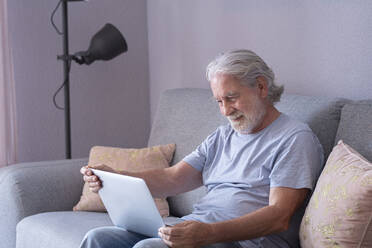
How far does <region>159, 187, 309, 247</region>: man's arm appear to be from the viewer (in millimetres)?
1579

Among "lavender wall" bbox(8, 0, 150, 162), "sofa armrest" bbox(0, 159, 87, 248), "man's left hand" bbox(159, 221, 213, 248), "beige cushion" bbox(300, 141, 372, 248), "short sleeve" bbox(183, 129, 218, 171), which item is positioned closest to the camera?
"beige cushion" bbox(300, 141, 372, 248)

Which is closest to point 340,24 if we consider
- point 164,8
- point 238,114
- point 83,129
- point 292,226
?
point 238,114

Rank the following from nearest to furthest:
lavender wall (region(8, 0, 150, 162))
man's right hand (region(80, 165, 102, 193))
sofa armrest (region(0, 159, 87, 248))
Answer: man's right hand (region(80, 165, 102, 193)) < sofa armrest (region(0, 159, 87, 248)) < lavender wall (region(8, 0, 150, 162))

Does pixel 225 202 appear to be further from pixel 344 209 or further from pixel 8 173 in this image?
pixel 8 173

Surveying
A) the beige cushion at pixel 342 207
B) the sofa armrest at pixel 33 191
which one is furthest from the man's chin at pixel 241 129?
the sofa armrest at pixel 33 191

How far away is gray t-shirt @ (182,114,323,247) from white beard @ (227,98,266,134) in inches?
1.3

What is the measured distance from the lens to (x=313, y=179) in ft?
5.70

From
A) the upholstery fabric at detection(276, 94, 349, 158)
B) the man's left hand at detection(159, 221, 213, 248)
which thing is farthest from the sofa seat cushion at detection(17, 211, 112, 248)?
the upholstery fabric at detection(276, 94, 349, 158)

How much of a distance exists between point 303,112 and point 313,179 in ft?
1.18

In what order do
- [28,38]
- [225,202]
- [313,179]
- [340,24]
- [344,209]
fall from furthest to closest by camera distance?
[28,38] < [340,24] < [225,202] < [313,179] < [344,209]

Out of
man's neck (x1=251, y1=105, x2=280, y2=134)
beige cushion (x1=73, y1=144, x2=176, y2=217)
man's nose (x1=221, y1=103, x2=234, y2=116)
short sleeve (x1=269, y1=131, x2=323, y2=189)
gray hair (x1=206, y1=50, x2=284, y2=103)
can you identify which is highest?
gray hair (x1=206, y1=50, x2=284, y2=103)

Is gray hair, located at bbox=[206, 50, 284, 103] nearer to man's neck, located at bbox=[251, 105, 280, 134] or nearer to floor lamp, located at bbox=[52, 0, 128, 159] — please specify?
man's neck, located at bbox=[251, 105, 280, 134]

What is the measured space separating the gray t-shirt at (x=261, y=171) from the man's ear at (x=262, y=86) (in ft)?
0.29

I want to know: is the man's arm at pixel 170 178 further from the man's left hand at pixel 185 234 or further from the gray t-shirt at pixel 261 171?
the man's left hand at pixel 185 234
